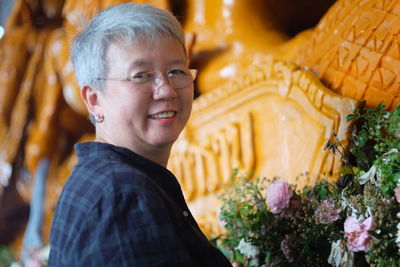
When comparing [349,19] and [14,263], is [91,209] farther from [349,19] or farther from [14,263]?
[14,263]

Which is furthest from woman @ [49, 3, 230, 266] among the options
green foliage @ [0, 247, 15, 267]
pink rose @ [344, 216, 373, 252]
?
green foliage @ [0, 247, 15, 267]

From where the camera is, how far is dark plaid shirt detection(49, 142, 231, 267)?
1.68ft

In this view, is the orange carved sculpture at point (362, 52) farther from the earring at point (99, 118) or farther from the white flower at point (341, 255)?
the earring at point (99, 118)

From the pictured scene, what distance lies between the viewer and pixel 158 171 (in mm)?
634

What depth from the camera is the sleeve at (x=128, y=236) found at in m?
0.51

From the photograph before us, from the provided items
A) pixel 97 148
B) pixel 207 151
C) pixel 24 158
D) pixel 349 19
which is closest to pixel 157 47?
pixel 97 148

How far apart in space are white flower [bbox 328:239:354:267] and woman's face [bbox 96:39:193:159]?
0.91 ft

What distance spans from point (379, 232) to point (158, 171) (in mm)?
284

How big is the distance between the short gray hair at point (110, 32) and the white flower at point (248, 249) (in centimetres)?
40

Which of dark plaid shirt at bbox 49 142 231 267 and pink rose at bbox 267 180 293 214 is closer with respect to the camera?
dark plaid shirt at bbox 49 142 231 267

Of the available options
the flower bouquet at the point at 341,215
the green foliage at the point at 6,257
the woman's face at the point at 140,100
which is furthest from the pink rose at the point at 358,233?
the green foliage at the point at 6,257

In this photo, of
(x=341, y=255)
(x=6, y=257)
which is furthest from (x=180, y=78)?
(x=6, y=257)

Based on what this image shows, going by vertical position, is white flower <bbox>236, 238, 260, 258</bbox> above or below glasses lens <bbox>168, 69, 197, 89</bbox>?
below

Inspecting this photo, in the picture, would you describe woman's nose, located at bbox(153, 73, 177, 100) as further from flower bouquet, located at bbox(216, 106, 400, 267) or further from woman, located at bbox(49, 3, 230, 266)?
flower bouquet, located at bbox(216, 106, 400, 267)
